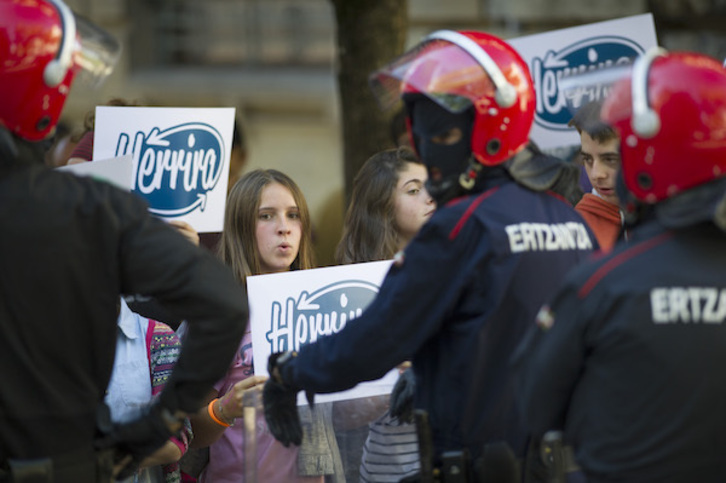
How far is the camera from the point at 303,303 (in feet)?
15.4

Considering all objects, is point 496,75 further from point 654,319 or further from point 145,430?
point 145,430

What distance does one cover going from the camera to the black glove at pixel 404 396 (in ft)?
13.3

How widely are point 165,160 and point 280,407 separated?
1.62m

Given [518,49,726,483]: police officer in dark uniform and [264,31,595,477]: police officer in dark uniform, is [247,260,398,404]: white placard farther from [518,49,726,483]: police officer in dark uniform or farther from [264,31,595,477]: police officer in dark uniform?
[518,49,726,483]: police officer in dark uniform

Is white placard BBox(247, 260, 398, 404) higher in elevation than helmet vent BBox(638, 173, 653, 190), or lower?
lower

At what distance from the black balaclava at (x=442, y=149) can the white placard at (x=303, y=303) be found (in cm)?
96

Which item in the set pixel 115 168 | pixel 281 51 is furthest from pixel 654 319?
pixel 281 51

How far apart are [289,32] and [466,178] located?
983cm

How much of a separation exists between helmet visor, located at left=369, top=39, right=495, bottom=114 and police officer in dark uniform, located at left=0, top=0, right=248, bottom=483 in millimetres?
966

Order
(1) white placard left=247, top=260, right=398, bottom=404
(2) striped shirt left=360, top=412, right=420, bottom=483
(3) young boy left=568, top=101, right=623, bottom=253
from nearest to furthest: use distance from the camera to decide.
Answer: (2) striped shirt left=360, top=412, right=420, bottom=483, (1) white placard left=247, top=260, right=398, bottom=404, (3) young boy left=568, top=101, right=623, bottom=253

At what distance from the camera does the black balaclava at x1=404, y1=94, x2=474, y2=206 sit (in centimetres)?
379

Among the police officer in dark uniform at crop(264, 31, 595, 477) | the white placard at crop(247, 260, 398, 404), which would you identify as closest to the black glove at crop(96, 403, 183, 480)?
the police officer in dark uniform at crop(264, 31, 595, 477)

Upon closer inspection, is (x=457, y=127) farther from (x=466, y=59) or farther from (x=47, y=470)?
(x=47, y=470)

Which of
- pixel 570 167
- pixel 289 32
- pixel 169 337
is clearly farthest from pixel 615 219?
pixel 289 32
